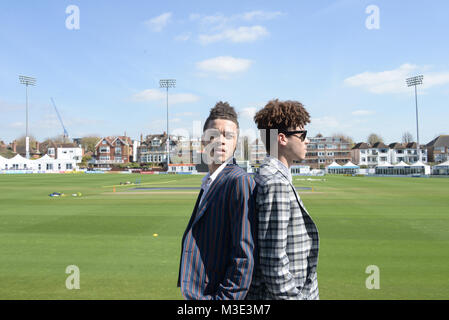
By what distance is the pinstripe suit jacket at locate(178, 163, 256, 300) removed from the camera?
218 cm

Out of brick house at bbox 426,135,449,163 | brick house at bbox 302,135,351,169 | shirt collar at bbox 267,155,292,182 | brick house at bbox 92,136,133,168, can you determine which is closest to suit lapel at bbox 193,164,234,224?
shirt collar at bbox 267,155,292,182

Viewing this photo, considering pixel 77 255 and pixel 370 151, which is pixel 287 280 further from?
pixel 370 151

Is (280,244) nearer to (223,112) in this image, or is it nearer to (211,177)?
(211,177)

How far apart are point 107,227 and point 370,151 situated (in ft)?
397

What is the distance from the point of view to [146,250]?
8.37m

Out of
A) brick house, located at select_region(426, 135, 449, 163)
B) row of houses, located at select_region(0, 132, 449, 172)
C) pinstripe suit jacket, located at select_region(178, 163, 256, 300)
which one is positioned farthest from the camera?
row of houses, located at select_region(0, 132, 449, 172)

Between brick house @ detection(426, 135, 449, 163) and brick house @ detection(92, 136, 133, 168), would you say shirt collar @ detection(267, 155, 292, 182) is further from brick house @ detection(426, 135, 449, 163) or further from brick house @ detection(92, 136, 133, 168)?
brick house @ detection(426, 135, 449, 163)

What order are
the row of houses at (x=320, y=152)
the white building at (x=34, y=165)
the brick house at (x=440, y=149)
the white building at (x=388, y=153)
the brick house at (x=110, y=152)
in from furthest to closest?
1. the brick house at (x=110, y=152)
2. the white building at (x=388, y=153)
3. the row of houses at (x=320, y=152)
4. the brick house at (x=440, y=149)
5. the white building at (x=34, y=165)

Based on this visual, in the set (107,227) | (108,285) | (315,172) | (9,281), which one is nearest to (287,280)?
(108,285)

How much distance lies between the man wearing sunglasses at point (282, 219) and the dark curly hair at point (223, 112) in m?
0.25

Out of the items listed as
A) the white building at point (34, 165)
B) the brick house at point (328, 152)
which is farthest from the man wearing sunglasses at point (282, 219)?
the brick house at point (328, 152)

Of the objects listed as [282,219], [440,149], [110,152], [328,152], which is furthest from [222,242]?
[440,149]

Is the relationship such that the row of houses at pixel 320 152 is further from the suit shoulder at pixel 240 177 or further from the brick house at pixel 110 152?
the suit shoulder at pixel 240 177

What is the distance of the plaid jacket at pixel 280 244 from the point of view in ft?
7.26
